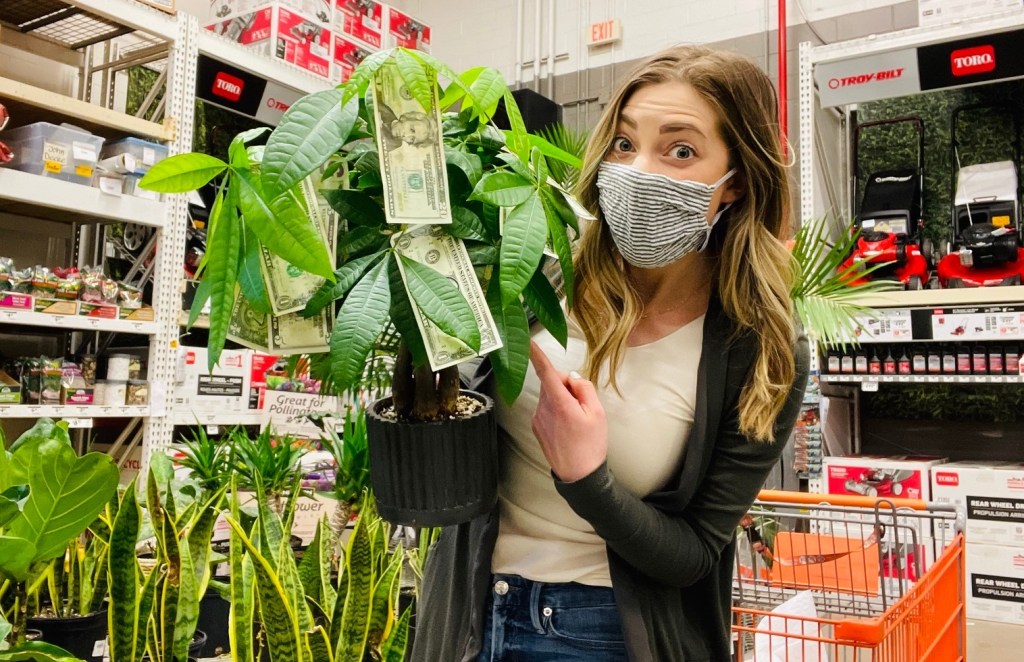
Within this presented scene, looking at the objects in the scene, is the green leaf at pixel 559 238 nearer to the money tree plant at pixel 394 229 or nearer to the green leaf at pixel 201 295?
the money tree plant at pixel 394 229

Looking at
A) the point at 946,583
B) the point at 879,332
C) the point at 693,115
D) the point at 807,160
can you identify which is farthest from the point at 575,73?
the point at 693,115

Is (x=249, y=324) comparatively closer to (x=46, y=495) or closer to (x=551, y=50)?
(x=46, y=495)

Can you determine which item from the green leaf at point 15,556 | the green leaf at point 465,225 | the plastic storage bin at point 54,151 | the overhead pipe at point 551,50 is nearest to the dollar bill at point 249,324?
the green leaf at point 465,225

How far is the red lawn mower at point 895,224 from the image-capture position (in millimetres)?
3699

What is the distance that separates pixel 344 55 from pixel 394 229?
165 inches

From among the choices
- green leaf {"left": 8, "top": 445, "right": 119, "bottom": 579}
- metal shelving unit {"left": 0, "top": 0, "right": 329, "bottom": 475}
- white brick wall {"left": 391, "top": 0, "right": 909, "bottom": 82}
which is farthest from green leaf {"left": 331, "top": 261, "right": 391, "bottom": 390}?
white brick wall {"left": 391, "top": 0, "right": 909, "bottom": 82}

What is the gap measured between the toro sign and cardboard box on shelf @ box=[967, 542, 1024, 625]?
1.99 m

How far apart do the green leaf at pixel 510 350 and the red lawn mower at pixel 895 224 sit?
299 centimetres

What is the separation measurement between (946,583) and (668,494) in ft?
3.88

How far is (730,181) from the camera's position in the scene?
1092mm

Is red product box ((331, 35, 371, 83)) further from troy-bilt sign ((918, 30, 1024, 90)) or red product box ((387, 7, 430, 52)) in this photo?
troy-bilt sign ((918, 30, 1024, 90))

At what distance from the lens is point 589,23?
19.4 ft

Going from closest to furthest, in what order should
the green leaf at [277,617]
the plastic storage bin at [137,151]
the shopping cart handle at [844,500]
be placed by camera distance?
the green leaf at [277,617]
the shopping cart handle at [844,500]
the plastic storage bin at [137,151]

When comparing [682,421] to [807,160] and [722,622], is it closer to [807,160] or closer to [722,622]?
[722,622]
